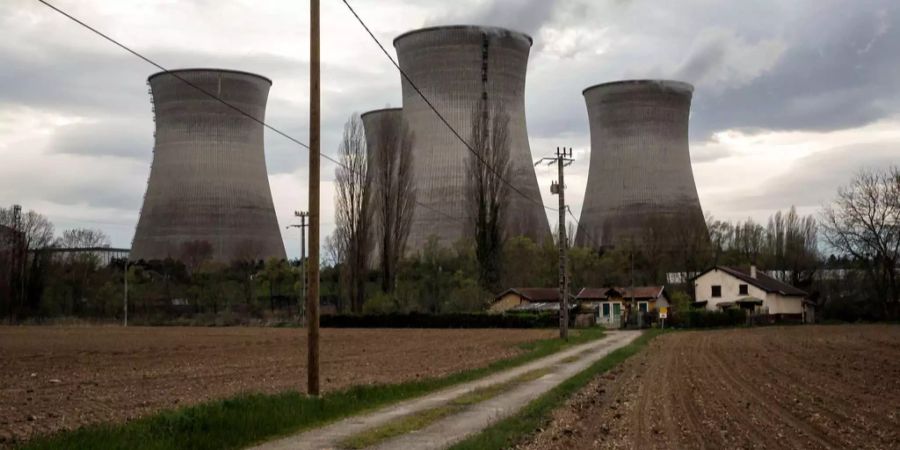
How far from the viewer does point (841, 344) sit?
25.8 meters

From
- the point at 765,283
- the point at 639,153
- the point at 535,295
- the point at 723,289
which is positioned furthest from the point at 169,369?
the point at 765,283

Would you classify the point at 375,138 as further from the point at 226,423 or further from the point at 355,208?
the point at 226,423

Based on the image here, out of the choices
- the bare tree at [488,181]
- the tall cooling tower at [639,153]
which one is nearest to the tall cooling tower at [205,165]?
the bare tree at [488,181]

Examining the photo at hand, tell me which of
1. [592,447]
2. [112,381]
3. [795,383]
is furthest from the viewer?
[112,381]

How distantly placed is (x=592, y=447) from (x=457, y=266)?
139 feet

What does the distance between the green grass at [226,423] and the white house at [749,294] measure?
42322 mm

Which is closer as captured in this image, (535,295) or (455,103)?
(455,103)

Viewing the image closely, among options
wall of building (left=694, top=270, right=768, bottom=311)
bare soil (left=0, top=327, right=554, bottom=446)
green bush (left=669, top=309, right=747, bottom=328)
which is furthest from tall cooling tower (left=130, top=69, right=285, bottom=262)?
wall of building (left=694, top=270, right=768, bottom=311)

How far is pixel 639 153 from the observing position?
44.6 metres

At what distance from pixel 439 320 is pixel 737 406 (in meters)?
35.5

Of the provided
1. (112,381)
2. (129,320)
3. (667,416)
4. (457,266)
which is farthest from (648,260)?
(667,416)

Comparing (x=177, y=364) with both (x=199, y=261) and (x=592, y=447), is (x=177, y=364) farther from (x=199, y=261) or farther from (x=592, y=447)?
(x=199, y=261)

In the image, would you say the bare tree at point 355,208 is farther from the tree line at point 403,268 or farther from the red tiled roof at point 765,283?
the red tiled roof at point 765,283

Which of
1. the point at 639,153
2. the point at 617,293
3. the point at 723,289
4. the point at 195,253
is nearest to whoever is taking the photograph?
the point at 639,153
